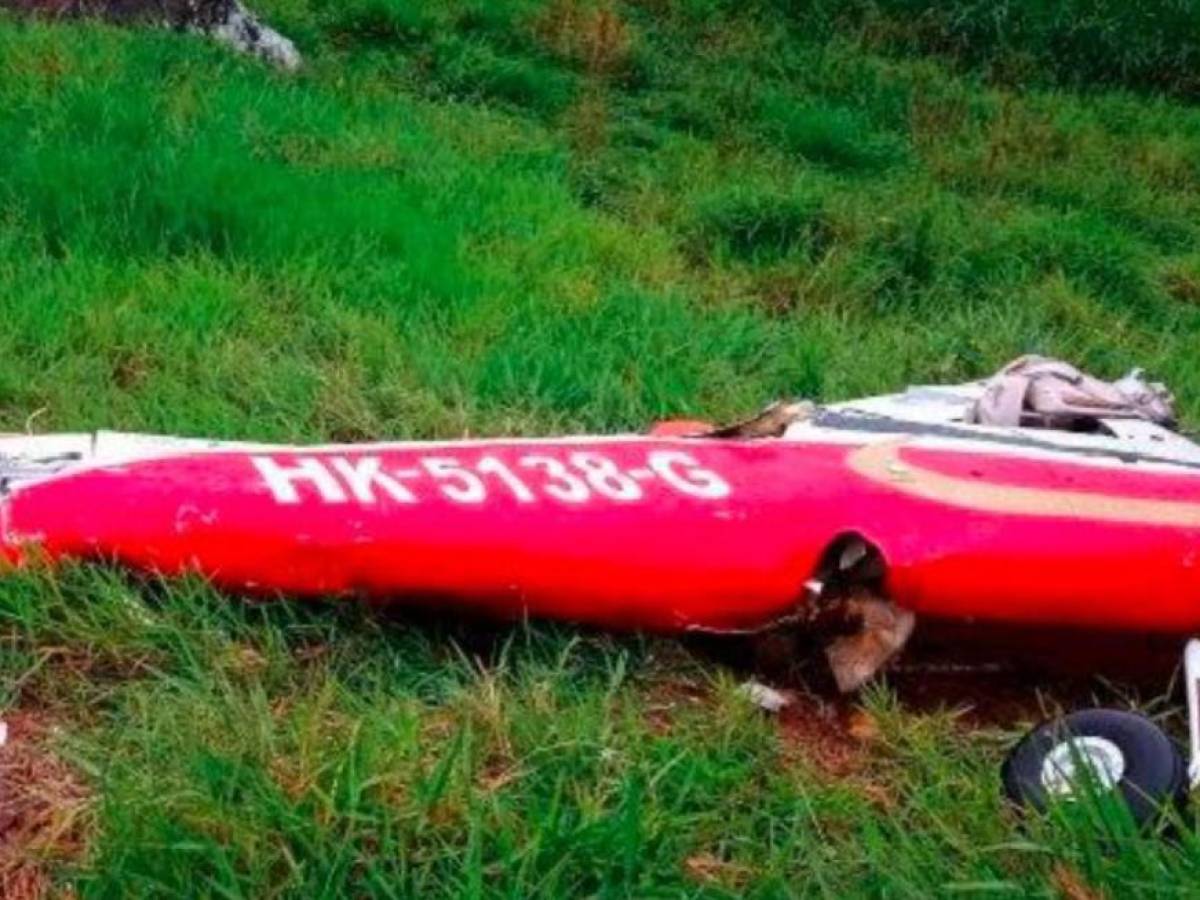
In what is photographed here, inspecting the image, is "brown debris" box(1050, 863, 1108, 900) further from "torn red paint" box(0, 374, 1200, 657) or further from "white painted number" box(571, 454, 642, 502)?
"white painted number" box(571, 454, 642, 502)

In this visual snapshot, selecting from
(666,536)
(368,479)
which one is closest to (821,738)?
(666,536)

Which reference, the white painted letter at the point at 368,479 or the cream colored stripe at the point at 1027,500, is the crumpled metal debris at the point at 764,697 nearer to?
the cream colored stripe at the point at 1027,500

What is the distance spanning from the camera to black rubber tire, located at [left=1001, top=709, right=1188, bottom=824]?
98.1 inches

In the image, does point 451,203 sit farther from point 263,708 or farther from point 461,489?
point 263,708

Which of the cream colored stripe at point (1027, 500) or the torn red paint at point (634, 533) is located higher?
the cream colored stripe at point (1027, 500)

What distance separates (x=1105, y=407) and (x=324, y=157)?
2.88 meters

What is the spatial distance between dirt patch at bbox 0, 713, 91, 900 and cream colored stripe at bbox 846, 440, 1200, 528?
4.45 feet

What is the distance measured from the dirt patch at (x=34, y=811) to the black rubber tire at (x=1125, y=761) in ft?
4.13

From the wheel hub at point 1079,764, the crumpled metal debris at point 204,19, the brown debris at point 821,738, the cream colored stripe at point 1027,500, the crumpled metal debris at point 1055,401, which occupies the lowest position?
the crumpled metal debris at point 204,19

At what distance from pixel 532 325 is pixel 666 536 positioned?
1888 millimetres

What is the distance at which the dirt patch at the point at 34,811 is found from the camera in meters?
2.38

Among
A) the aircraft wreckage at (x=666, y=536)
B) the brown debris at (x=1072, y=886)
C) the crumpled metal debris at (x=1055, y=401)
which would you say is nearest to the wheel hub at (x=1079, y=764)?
the brown debris at (x=1072, y=886)

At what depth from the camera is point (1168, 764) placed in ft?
8.27

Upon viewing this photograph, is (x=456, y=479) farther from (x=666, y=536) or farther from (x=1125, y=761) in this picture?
(x=1125, y=761)
